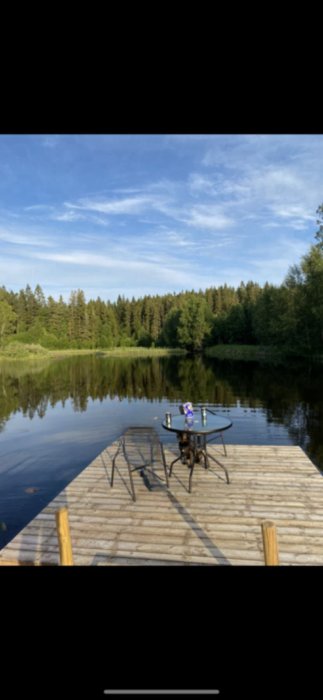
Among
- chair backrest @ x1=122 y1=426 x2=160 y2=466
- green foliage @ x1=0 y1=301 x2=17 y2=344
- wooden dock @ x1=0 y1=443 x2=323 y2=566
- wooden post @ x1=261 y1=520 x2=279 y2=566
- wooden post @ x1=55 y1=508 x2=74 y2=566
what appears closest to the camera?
wooden post @ x1=261 y1=520 x2=279 y2=566

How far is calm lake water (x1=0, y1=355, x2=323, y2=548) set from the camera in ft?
24.0

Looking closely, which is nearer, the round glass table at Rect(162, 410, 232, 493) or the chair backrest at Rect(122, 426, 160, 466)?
the round glass table at Rect(162, 410, 232, 493)

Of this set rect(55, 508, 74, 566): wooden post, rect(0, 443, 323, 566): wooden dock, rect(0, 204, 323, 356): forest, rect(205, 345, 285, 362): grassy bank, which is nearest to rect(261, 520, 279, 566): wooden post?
rect(0, 443, 323, 566): wooden dock

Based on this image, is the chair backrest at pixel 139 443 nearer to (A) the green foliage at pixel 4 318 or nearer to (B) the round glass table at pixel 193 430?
(B) the round glass table at pixel 193 430

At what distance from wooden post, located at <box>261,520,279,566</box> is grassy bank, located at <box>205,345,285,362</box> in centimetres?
3738

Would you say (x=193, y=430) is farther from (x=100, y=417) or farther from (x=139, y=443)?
(x=100, y=417)

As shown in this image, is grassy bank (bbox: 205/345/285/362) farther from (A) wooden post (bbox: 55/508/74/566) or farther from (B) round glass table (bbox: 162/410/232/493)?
(A) wooden post (bbox: 55/508/74/566)
